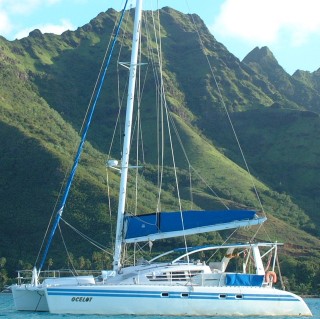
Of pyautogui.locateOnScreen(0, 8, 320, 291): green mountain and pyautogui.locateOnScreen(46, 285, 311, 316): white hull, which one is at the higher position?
pyautogui.locateOnScreen(0, 8, 320, 291): green mountain

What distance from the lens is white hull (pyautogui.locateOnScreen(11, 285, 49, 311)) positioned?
35.9 meters

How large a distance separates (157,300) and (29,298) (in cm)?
678

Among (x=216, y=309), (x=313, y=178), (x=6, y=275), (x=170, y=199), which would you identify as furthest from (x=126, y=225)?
(x=313, y=178)

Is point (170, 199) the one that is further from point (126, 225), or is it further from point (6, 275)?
point (126, 225)

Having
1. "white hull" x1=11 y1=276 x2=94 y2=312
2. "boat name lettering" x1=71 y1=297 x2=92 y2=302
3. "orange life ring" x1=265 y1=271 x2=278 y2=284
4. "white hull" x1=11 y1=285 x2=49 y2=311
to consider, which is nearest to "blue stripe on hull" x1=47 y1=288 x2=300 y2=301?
"boat name lettering" x1=71 y1=297 x2=92 y2=302

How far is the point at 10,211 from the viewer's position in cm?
11500

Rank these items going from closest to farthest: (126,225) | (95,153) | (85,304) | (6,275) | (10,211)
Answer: (85,304)
(126,225)
(6,275)
(10,211)
(95,153)

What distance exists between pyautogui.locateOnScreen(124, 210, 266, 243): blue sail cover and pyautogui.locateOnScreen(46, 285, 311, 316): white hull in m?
2.81

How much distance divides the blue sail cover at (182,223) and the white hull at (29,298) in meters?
4.82

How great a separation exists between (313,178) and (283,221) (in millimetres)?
37462

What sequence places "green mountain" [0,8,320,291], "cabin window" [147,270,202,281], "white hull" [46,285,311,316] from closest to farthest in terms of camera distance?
"white hull" [46,285,311,316] → "cabin window" [147,270,202,281] → "green mountain" [0,8,320,291]

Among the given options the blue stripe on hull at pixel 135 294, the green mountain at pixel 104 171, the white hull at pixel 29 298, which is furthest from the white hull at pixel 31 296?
the green mountain at pixel 104 171

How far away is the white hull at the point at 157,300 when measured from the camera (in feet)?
109

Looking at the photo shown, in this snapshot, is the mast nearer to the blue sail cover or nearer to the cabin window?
the blue sail cover
